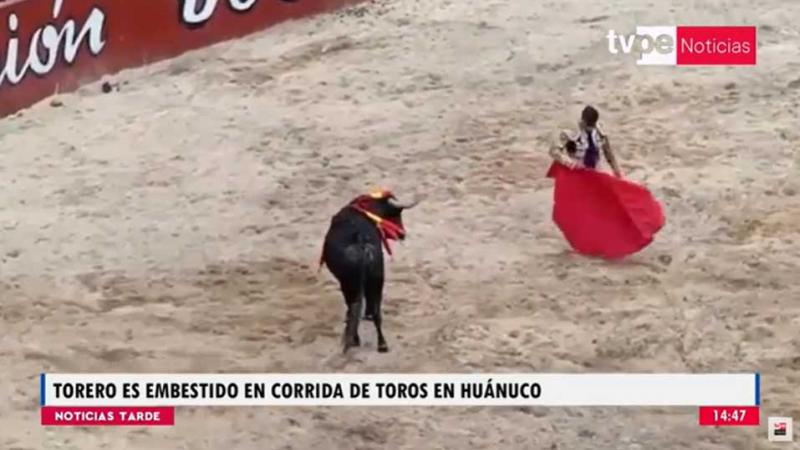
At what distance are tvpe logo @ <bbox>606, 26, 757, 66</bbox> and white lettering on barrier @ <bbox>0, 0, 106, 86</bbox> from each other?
80 cm

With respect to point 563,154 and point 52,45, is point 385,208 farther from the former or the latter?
point 52,45

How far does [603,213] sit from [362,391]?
0.47 meters

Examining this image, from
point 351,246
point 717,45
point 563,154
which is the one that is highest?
point 717,45

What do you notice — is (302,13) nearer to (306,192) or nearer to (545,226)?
(306,192)

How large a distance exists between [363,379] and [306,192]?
0.31 m

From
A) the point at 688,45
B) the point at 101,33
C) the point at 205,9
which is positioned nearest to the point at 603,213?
the point at 688,45

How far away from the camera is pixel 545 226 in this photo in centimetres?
236

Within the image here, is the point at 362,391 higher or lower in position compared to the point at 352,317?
lower

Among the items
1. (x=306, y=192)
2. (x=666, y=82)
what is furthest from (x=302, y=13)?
(x=666, y=82)

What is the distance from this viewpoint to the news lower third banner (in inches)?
91.7

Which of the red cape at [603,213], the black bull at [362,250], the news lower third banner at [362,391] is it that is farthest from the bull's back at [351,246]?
the red cape at [603,213]

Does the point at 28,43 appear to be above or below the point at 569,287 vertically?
above

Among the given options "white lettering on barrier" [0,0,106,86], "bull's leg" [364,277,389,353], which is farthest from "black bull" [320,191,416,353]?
"white lettering on barrier" [0,0,106,86]

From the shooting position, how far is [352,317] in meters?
2.35
